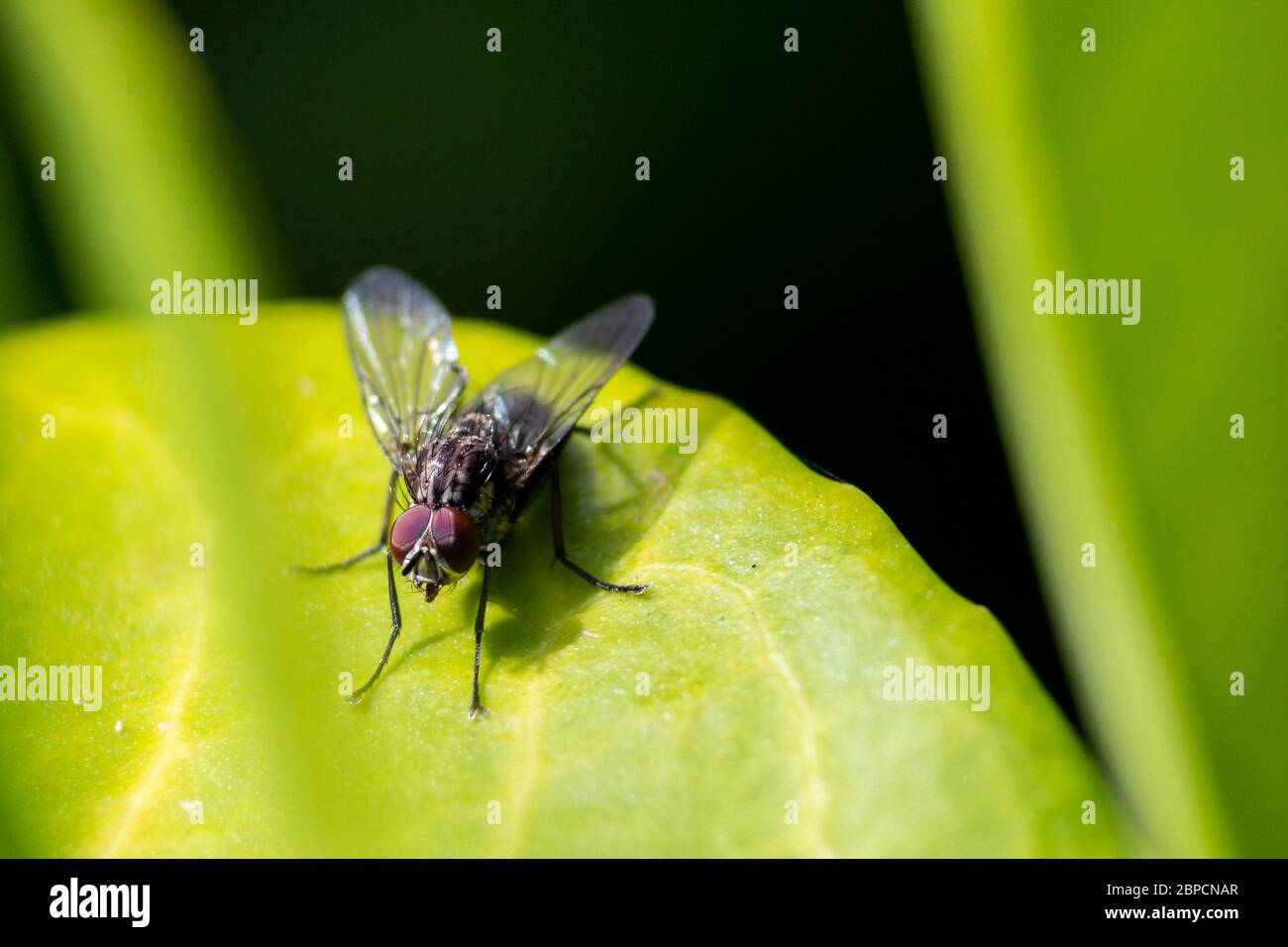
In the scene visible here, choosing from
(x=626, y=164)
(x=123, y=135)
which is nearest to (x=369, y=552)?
(x=123, y=135)

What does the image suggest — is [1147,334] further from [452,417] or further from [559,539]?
[452,417]

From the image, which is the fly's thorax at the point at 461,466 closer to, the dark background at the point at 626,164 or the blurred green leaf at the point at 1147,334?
the dark background at the point at 626,164

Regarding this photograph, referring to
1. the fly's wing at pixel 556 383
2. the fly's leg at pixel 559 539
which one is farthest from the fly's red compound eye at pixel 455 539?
the fly's wing at pixel 556 383

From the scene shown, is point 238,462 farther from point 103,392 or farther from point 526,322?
point 526,322

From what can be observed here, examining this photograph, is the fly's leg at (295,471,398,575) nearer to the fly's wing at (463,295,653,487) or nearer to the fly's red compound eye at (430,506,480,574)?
the fly's red compound eye at (430,506,480,574)

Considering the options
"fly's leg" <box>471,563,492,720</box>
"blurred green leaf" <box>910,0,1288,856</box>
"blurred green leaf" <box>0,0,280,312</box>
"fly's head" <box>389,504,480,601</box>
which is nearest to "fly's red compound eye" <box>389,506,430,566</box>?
"fly's head" <box>389,504,480,601</box>
